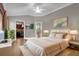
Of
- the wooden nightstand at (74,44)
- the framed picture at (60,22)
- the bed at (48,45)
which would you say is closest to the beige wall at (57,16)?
the framed picture at (60,22)

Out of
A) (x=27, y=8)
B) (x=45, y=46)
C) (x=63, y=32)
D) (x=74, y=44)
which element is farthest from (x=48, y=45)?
(x=27, y=8)

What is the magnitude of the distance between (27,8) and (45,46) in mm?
779

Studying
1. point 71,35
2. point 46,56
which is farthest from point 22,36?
point 71,35

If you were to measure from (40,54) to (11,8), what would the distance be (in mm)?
1008

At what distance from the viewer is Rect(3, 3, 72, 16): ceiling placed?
2.31 meters

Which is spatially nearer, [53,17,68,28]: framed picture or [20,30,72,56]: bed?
[20,30,72,56]: bed

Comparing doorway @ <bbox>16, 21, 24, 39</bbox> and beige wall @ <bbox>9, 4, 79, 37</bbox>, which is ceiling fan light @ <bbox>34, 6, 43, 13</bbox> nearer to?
beige wall @ <bbox>9, 4, 79, 37</bbox>

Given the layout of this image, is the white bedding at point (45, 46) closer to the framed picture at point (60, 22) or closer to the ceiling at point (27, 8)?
the framed picture at point (60, 22)

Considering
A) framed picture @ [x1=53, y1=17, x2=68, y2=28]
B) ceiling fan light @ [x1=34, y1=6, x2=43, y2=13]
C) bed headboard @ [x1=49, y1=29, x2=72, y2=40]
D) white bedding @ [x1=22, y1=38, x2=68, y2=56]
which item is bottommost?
white bedding @ [x1=22, y1=38, x2=68, y2=56]

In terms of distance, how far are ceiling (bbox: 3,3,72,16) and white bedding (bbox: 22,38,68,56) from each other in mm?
529

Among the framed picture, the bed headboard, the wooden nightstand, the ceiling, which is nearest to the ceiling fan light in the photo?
the ceiling

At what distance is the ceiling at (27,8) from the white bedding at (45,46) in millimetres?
529

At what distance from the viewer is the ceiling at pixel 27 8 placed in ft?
7.57

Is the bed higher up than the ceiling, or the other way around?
the ceiling
